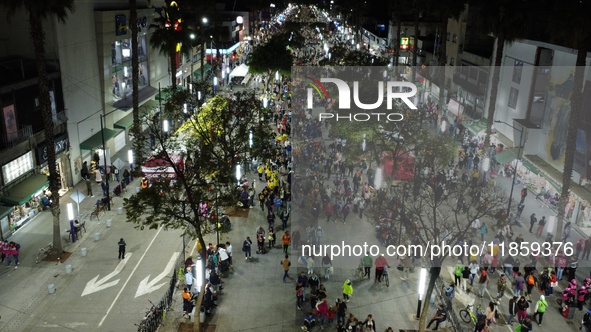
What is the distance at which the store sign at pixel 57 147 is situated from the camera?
29.8 metres

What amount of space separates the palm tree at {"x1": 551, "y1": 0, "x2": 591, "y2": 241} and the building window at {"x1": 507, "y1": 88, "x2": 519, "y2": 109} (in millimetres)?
10235

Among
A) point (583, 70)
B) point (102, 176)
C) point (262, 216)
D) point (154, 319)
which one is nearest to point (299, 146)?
point (262, 216)

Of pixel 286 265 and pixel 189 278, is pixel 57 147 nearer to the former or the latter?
pixel 189 278

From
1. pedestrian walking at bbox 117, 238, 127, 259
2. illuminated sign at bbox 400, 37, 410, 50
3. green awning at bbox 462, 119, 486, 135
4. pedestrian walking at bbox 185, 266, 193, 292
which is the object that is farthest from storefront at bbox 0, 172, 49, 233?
illuminated sign at bbox 400, 37, 410, 50

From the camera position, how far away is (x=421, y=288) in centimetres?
1945

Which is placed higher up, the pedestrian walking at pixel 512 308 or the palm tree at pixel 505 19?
the palm tree at pixel 505 19

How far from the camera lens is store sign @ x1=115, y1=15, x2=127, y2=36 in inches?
1574

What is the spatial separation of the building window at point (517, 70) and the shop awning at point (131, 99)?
29310 millimetres

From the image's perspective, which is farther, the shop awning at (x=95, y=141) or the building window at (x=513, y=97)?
the building window at (x=513, y=97)

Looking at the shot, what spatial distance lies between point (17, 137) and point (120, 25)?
16235 mm

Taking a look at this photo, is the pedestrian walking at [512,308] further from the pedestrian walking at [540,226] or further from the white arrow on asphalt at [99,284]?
the white arrow on asphalt at [99,284]

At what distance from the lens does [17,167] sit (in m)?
27.7

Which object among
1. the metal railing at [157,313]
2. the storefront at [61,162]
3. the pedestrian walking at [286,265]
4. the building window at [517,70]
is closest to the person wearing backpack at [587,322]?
the pedestrian walking at [286,265]

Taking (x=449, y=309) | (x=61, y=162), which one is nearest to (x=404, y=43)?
(x=61, y=162)
